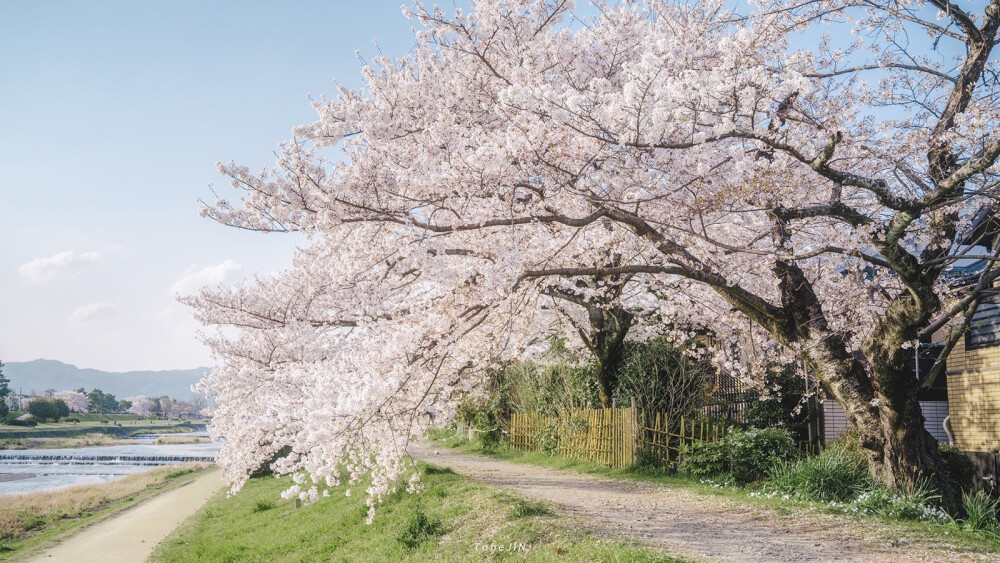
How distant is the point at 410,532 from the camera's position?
9.11 m

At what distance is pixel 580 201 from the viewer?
745 cm

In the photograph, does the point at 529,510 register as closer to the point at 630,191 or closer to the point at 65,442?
the point at 630,191

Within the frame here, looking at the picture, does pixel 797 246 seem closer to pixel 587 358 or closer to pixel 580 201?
pixel 580 201

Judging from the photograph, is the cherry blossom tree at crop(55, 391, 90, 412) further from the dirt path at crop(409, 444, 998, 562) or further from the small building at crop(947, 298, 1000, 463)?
the small building at crop(947, 298, 1000, 463)

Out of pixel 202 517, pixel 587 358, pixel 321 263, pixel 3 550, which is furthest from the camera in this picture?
pixel 202 517

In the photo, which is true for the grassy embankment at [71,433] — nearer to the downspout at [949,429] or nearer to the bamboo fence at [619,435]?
the bamboo fence at [619,435]

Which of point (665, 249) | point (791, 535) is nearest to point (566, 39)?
point (665, 249)

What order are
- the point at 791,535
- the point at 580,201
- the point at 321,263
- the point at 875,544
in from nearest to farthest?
the point at 875,544 < the point at 791,535 < the point at 580,201 < the point at 321,263

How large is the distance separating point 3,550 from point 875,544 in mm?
20586

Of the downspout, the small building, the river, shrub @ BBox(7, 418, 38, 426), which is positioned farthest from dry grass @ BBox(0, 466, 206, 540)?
shrub @ BBox(7, 418, 38, 426)

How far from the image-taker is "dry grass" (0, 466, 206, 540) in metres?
21.3

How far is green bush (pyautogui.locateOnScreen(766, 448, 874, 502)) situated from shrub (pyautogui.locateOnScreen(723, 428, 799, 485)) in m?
0.85

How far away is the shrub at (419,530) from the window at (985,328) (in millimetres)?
9242

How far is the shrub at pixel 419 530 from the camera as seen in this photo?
890 cm
